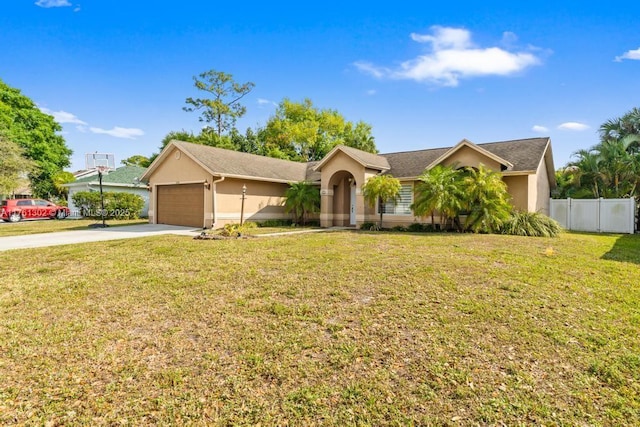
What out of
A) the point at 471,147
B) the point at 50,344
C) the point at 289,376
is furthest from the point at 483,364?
the point at 471,147

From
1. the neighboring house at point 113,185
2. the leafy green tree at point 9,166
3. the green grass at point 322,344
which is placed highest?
the leafy green tree at point 9,166

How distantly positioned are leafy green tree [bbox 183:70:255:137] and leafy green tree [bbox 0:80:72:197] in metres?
17.9

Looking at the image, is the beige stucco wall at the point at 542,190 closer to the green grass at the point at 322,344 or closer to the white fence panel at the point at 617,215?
the white fence panel at the point at 617,215

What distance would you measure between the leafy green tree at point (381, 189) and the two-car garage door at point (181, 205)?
28.7 feet

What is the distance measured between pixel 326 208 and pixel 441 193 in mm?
6695

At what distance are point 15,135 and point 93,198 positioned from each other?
22.8 meters

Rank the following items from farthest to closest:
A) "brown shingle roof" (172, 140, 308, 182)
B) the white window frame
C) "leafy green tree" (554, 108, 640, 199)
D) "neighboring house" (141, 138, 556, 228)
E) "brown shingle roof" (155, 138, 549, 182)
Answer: "leafy green tree" (554, 108, 640, 199)
the white window frame
"brown shingle roof" (172, 140, 308, 182)
"brown shingle roof" (155, 138, 549, 182)
"neighboring house" (141, 138, 556, 228)

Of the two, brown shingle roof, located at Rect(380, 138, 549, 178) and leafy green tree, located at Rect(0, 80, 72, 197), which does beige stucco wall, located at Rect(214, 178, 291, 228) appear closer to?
brown shingle roof, located at Rect(380, 138, 549, 178)

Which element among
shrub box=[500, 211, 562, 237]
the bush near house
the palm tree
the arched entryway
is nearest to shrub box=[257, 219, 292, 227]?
the arched entryway

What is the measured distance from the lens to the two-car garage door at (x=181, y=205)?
61.1ft

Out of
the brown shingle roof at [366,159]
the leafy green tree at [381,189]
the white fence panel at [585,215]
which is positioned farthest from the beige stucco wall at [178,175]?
the white fence panel at [585,215]

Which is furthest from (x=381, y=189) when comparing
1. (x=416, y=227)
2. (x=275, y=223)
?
(x=275, y=223)

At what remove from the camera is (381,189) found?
16812 mm

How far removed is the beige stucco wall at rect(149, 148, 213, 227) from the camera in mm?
17875
